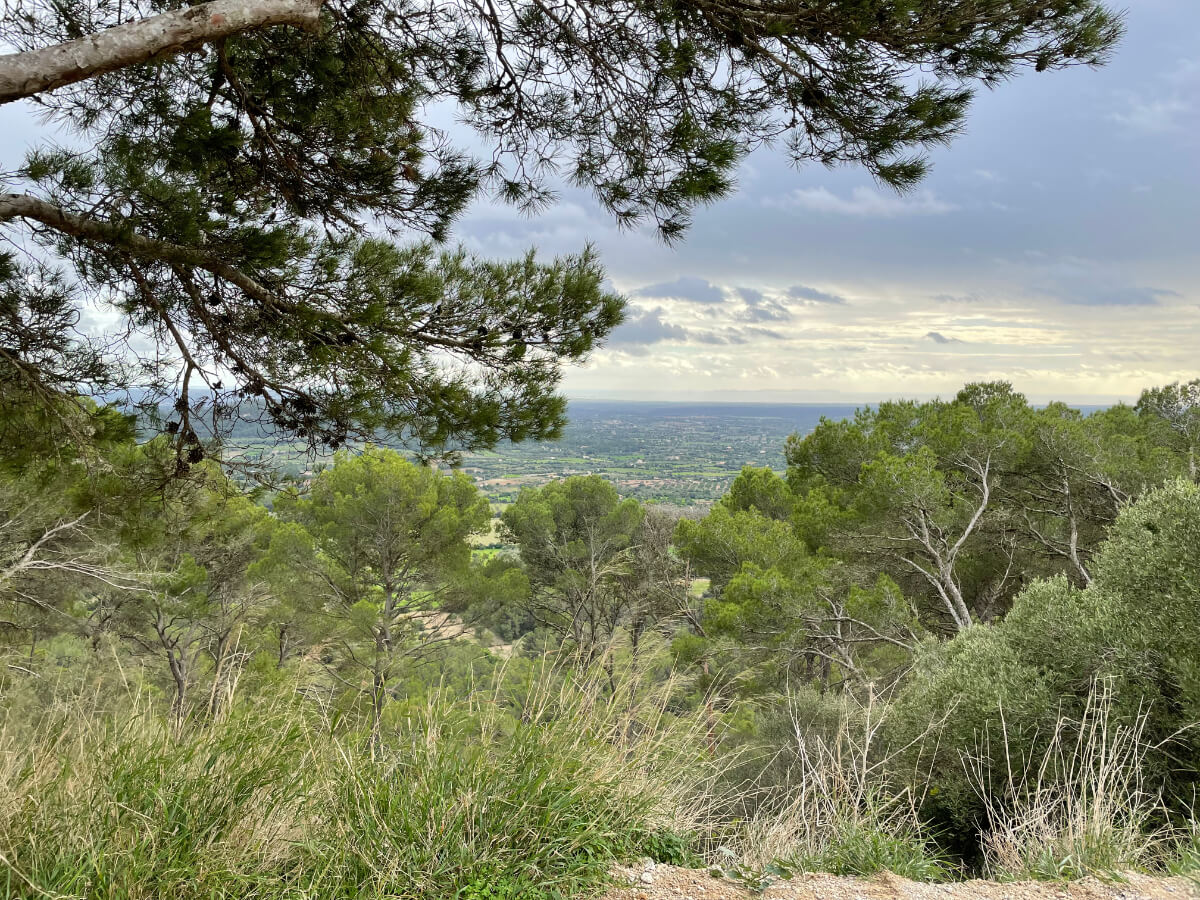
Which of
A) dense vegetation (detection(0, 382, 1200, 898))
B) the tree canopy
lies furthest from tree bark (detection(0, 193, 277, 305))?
dense vegetation (detection(0, 382, 1200, 898))

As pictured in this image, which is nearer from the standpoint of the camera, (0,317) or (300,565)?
(0,317)

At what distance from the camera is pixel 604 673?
269 centimetres

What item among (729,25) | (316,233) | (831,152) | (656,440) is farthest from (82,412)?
(656,440)

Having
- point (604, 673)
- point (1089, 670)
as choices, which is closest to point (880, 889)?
point (604, 673)

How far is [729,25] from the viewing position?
2932mm

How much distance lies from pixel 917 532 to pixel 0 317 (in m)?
9.91

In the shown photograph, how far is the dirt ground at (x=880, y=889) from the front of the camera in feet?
6.05

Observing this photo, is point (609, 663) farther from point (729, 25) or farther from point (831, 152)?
point (729, 25)

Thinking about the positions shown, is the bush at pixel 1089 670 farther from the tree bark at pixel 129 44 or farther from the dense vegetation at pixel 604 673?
the tree bark at pixel 129 44

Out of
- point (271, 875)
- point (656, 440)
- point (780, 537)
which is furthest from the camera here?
point (656, 440)

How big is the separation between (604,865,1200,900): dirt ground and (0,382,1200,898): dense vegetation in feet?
0.37

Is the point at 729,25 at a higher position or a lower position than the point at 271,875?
higher

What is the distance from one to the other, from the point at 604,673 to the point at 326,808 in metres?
1.25

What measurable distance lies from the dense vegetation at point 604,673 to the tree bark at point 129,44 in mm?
1942
